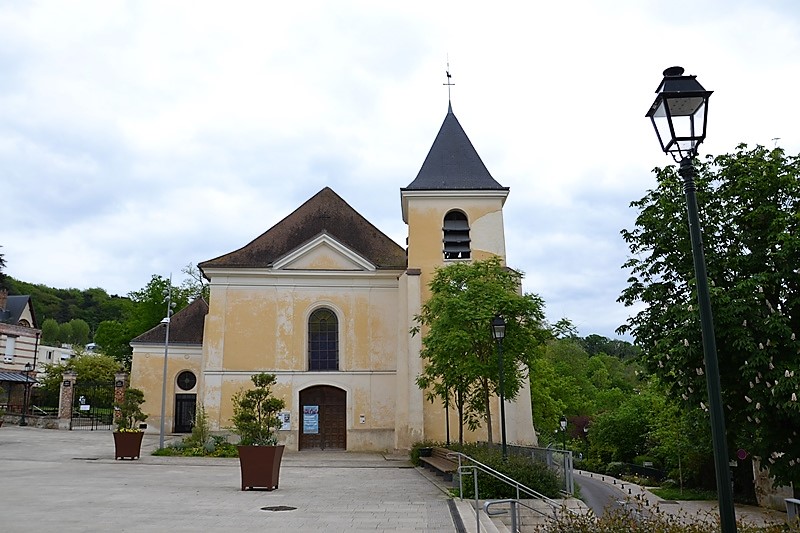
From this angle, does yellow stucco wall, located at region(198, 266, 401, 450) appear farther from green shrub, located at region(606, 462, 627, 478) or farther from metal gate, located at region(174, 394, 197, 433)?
green shrub, located at region(606, 462, 627, 478)

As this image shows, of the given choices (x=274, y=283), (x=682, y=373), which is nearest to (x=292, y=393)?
(x=274, y=283)

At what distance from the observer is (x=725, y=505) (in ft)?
17.2

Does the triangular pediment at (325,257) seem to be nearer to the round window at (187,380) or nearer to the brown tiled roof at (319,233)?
the brown tiled roof at (319,233)

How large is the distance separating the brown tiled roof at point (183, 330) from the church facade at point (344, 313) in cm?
890

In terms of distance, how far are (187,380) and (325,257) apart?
41.9 ft

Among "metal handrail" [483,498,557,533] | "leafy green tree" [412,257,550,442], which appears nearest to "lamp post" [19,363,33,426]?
"leafy green tree" [412,257,550,442]

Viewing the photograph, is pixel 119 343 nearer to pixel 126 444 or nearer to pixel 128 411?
pixel 128 411

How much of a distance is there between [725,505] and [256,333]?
82.7 ft

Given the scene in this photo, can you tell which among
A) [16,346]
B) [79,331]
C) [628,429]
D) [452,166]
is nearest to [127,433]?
[452,166]

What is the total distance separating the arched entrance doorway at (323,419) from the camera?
93.4ft

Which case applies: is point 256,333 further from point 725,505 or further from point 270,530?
point 725,505

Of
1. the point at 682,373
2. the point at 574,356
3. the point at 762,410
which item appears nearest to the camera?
the point at 762,410

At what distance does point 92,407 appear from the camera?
147 ft

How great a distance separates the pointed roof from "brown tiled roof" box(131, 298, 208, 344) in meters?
16.3
